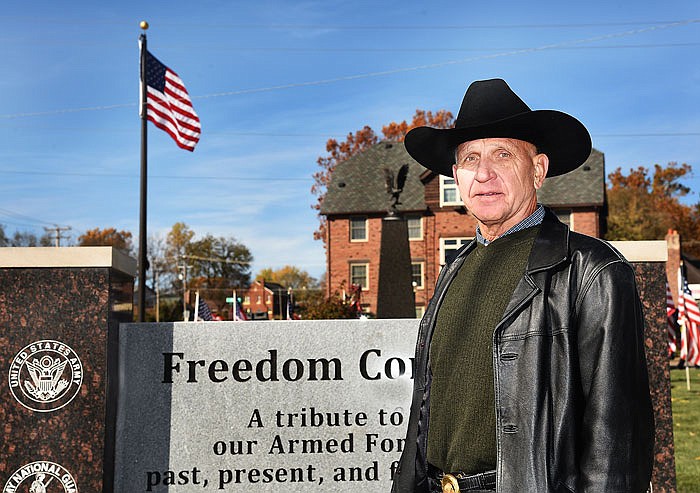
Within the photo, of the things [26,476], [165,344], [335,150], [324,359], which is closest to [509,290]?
[324,359]

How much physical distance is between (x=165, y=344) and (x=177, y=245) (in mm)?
79420

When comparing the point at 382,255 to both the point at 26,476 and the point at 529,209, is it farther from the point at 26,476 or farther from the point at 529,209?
the point at 529,209

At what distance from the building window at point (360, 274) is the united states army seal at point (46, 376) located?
32.1 meters

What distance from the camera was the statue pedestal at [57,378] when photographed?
4.61 meters

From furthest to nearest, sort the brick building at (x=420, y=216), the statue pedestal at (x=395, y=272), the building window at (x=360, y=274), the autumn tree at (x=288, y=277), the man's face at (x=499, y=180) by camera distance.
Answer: the autumn tree at (x=288, y=277) → the building window at (x=360, y=274) → the brick building at (x=420, y=216) → the statue pedestal at (x=395, y=272) → the man's face at (x=499, y=180)

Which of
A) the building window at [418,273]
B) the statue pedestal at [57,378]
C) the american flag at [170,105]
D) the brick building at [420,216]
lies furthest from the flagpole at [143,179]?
the building window at [418,273]

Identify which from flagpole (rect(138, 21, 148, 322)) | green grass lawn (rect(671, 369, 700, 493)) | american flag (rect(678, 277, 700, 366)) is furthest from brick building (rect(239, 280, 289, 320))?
american flag (rect(678, 277, 700, 366))

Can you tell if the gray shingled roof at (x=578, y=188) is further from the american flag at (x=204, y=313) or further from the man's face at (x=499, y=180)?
the man's face at (x=499, y=180)

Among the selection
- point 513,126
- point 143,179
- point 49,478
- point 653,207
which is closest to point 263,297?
point 653,207

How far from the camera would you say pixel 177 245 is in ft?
269

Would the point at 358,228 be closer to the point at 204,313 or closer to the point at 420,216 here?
the point at 420,216

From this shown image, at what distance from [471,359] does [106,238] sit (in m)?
77.7

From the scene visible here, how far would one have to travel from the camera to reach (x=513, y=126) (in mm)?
2883

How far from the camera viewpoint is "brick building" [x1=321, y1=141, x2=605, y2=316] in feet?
113
